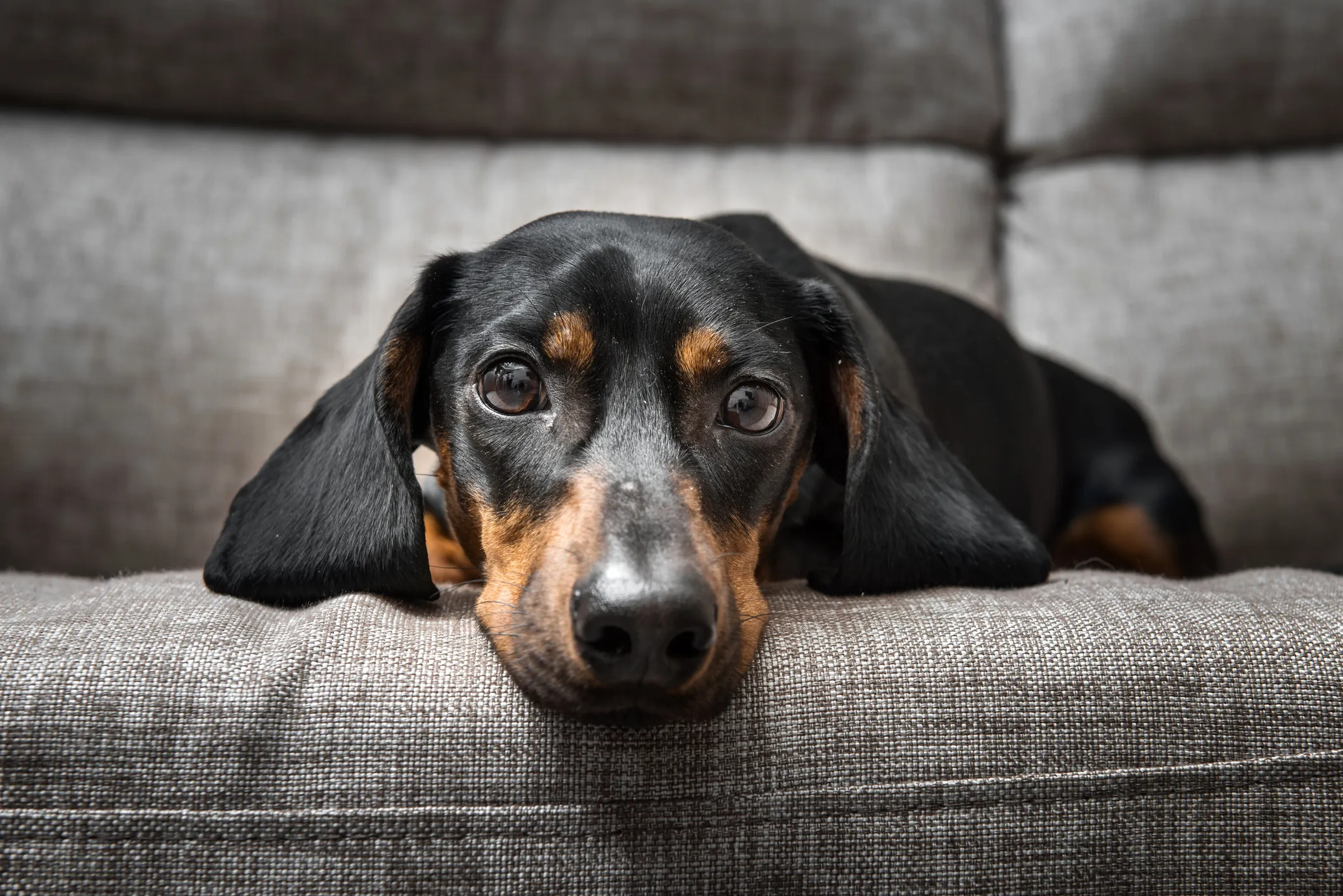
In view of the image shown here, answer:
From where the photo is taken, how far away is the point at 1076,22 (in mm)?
3279

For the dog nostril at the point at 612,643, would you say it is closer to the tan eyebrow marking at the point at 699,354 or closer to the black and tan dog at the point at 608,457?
the black and tan dog at the point at 608,457

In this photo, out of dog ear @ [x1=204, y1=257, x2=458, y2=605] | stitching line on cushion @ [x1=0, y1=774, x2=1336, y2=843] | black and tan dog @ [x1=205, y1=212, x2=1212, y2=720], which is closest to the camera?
stitching line on cushion @ [x1=0, y1=774, x2=1336, y2=843]

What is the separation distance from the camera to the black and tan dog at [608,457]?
134 cm

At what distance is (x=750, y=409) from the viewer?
1.67 meters

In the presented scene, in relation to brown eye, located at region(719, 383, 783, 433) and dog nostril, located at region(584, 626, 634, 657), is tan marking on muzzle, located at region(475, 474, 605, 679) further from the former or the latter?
brown eye, located at region(719, 383, 783, 433)

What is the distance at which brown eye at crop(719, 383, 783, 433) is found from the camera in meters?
1.66

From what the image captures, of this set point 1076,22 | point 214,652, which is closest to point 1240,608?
point 214,652

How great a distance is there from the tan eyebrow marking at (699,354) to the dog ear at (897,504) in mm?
264

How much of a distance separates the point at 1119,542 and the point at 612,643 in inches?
81.2

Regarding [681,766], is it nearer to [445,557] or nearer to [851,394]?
[851,394]

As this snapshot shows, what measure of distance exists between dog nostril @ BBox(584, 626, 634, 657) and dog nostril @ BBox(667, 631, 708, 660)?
0.05 metres

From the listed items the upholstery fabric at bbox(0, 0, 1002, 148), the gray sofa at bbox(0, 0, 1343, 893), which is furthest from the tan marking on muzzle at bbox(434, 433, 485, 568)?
the upholstery fabric at bbox(0, 0, 1002, 148)

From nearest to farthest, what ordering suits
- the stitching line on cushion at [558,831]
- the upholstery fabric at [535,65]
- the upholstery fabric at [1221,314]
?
the stitching line on cushion at [558,831] → the upholstery fabric at [535,65] → the upholstery fabric at [1221,314]

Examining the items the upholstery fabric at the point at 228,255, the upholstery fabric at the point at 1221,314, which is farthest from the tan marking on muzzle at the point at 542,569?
the upholstery fabric at the point at 1221,314
